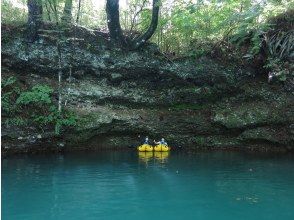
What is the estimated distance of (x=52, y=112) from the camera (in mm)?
13664

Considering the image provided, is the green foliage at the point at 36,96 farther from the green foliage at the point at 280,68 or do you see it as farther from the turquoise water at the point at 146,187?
the green foliage at the point at 280,68

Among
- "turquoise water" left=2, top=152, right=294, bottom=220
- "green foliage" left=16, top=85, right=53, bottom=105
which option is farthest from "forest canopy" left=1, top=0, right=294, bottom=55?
"turquoise water" left=2, top=152, right=294, bottom=220

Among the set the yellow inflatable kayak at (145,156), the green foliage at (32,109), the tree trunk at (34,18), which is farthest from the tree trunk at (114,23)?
the yellow inflatable kayak at (145,156)

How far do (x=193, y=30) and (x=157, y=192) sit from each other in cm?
1017

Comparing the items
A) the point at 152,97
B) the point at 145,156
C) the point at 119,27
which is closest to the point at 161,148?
the point at 145,156

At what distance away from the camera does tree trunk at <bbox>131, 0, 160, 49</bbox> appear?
15.4 m

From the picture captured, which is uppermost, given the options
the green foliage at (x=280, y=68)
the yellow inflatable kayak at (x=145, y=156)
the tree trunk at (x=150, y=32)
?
the tree trunk at (x=150, y=32)

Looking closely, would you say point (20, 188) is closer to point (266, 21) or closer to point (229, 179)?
point (229, 179)

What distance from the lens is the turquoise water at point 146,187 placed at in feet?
22.7

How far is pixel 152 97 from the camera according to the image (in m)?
16.0

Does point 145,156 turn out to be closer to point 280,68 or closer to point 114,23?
point 114,23

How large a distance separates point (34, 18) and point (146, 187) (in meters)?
9.27

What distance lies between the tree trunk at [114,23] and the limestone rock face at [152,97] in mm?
421

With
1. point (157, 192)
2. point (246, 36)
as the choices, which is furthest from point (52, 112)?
point (246, 36)
